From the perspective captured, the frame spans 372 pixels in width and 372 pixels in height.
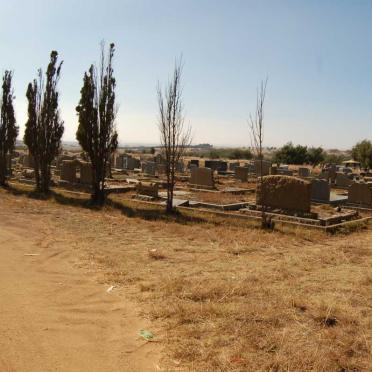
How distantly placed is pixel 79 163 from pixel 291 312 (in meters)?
17.3

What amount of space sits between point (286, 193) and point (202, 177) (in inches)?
355

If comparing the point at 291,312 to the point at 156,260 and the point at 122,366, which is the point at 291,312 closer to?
the point at 122,366

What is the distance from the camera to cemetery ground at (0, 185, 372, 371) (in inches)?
157

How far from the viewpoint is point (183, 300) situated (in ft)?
17.8


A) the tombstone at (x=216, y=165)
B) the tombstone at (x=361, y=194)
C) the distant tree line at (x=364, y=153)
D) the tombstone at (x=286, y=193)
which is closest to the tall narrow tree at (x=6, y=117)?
the tombstone at (x=286, y=193)

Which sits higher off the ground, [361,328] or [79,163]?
[79,163]

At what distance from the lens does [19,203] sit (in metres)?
14.7

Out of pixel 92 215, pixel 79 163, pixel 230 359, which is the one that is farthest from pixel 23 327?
pixel 79 163

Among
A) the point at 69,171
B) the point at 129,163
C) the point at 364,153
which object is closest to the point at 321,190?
the point at 69,171

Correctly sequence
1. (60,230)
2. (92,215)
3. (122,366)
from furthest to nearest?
1. (92,215)
2. (60,230)
3. (122,366)

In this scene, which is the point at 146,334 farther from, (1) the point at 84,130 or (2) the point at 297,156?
(2) the point at 297,156

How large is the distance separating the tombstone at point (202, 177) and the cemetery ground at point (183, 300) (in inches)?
455

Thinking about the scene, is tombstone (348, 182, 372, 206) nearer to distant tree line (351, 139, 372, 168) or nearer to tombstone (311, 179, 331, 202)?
tombstone (311, 179, 331, 202)

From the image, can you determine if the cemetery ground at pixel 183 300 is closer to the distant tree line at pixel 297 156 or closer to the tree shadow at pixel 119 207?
the tree shadow at pixel 119 207
